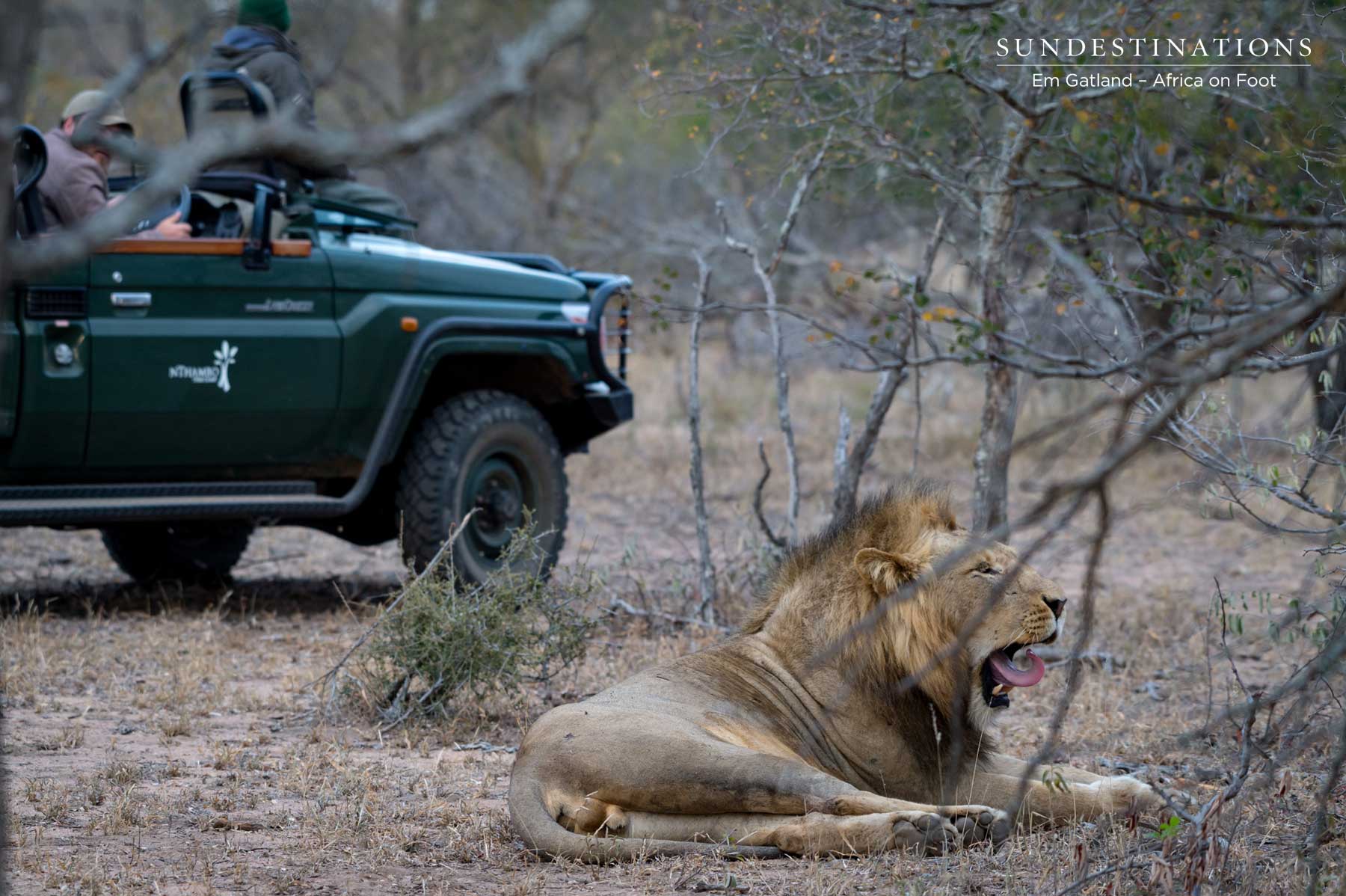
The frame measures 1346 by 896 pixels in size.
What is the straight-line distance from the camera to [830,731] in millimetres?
3926

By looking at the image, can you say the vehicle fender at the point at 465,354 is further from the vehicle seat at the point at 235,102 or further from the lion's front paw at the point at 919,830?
the lion's front paw at the point at 919,830

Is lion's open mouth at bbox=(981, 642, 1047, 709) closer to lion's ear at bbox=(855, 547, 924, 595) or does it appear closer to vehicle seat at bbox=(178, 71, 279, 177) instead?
lion's ear at bbox=(855, 547, 924, 595)

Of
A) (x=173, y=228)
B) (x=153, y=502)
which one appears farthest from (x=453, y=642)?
(x=173, y=228)

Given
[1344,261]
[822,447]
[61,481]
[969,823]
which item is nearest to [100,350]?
[61,481]

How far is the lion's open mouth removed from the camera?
3934 millimetres

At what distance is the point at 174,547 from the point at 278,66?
8.69ft

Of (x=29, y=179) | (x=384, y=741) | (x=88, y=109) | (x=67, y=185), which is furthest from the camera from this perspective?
(x=67, y=185)

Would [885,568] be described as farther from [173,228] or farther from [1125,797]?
[173,228]

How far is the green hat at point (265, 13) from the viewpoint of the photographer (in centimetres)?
750

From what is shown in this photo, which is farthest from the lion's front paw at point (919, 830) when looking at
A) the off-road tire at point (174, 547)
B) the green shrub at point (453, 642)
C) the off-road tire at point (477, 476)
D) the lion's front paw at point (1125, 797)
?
the off-road tire at point (174, 547)

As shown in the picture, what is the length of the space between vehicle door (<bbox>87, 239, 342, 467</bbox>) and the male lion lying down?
3.21 metres

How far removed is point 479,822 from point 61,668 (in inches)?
104

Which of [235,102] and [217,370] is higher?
[235,102]

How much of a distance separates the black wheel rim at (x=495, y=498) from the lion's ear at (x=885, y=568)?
12.2 ft
